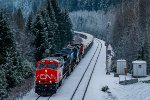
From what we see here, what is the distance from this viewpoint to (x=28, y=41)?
53344mm

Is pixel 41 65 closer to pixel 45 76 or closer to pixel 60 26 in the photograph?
pixel 45 76

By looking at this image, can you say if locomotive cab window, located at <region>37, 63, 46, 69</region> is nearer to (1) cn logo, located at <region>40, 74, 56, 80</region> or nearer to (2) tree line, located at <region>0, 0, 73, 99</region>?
(1) cn logo, located at <region>40, 74, 56, 80</region>

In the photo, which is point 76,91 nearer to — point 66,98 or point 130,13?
point 66,98

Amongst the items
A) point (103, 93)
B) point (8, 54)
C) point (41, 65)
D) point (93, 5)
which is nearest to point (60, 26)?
point (8, 54)

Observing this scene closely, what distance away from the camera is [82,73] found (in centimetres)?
4719

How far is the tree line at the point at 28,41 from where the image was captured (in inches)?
1377

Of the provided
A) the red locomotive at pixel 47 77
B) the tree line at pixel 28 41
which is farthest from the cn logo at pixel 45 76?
the tree line at pixel 28 41

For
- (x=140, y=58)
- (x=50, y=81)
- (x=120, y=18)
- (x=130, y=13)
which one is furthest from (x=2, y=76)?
(x=120, y=18)

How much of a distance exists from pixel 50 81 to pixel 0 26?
7618mm

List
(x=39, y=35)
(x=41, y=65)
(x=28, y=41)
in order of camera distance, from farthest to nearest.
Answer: (x=28, y=41)
(x=39, y=35)
(x=41, y=65)

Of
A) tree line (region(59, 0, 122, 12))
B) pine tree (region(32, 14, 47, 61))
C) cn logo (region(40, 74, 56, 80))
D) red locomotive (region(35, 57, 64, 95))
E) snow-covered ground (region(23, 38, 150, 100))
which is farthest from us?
tree line (region(59, 0, 122, 12))

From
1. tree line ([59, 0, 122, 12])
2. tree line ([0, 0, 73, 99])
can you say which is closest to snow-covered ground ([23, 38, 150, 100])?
tree line ([0, 0, 73, 99])

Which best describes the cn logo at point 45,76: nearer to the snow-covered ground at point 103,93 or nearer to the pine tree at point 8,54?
the snow-covered ground at point 103,93

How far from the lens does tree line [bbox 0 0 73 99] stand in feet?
115
